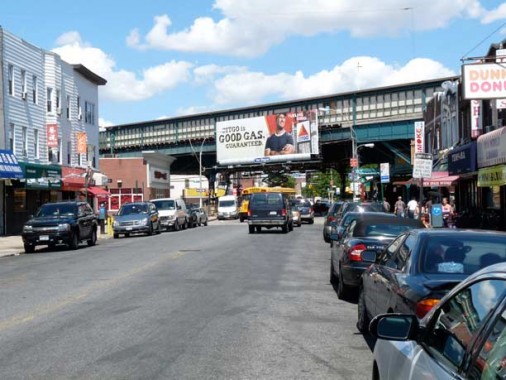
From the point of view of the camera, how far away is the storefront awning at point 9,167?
107ft

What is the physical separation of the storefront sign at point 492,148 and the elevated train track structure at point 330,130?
2626 centimetres

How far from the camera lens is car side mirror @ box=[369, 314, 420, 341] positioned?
12.0ft

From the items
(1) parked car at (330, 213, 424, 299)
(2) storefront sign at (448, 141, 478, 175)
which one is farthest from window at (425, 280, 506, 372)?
(2) storefront sign at (448, 141, 478, 175)

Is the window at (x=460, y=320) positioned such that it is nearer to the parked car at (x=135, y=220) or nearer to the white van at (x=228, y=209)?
the parked car at (x=135, y=220)

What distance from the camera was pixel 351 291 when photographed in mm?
11797

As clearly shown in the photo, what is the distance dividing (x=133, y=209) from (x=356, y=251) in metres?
26.2

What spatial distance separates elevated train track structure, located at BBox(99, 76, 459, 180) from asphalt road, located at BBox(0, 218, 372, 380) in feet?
135

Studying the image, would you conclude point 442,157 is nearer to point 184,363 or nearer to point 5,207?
point 5,207

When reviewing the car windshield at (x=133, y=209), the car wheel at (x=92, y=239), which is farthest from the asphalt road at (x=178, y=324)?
the car windshield at (x=133, y=209)

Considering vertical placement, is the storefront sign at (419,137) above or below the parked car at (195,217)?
above

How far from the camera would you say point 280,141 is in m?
71.3

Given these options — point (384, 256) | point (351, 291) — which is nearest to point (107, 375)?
point (384, 256)

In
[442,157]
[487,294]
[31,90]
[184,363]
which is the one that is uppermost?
[31,90]

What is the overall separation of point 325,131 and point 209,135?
1685 cm
